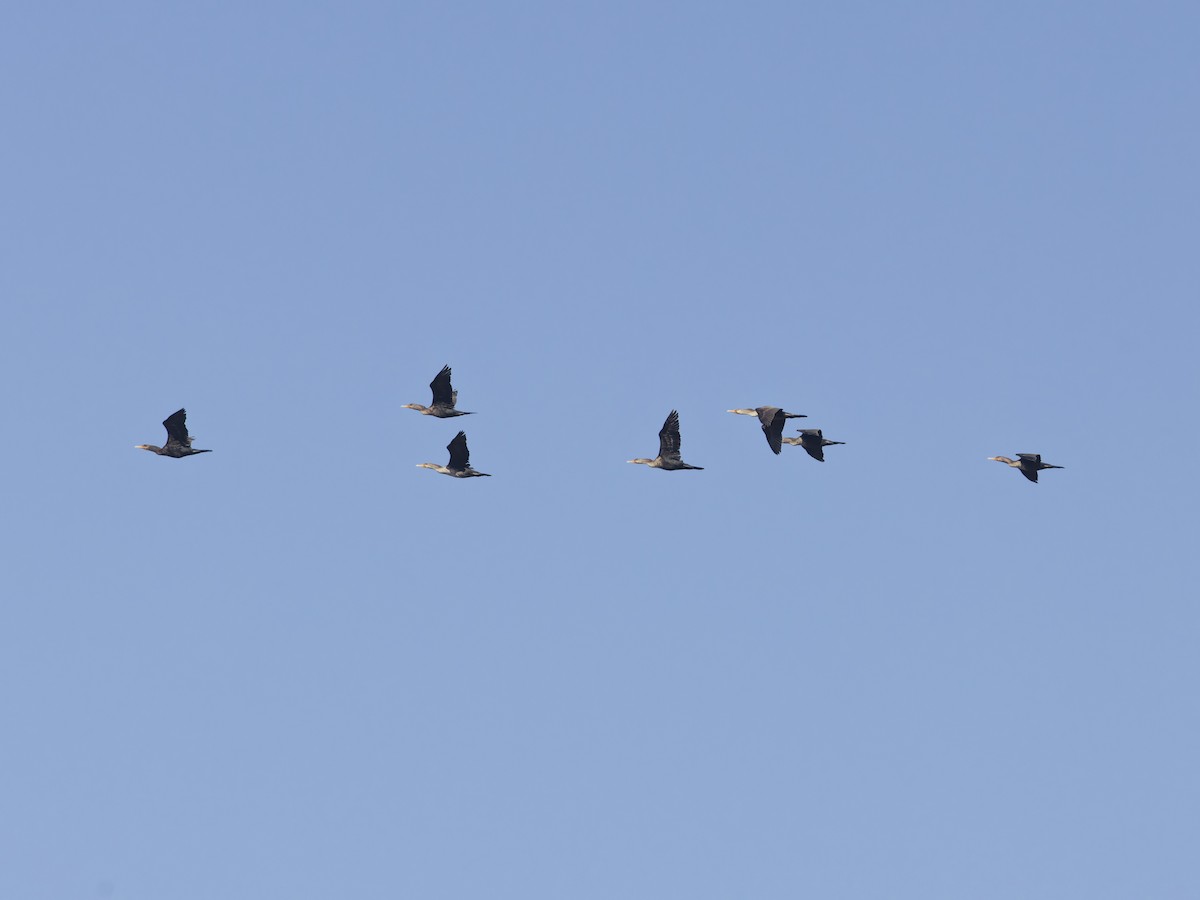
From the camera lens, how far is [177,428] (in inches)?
4604

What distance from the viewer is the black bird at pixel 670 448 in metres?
116

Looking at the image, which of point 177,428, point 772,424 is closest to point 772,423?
point 772,424

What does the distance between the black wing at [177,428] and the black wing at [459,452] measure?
14359 millimetres

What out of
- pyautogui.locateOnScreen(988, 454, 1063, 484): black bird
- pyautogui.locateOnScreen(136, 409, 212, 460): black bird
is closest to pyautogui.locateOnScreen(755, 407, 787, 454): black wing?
pyautogui.locateOnScreen(988, 454, 1063, 484): black bird

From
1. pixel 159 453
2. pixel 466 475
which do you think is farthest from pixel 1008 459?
pixel 159 453

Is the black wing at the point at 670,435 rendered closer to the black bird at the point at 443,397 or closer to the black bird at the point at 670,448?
the black bird at the point at 670,448

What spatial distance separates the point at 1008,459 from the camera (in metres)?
125

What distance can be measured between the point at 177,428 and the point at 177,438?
31.0 inches

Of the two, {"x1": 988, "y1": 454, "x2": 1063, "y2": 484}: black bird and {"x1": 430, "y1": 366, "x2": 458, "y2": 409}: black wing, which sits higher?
{"x1": 430, "y1": 366, "x2": 458, "y2": 409}: black wing

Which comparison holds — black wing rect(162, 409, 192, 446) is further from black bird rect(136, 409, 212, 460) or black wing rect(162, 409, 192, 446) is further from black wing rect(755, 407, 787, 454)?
black wing rect(755, 407, 787, 454)

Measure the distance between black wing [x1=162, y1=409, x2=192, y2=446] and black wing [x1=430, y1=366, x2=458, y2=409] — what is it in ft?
44.9

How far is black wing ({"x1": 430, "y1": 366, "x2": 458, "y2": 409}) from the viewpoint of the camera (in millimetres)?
119375

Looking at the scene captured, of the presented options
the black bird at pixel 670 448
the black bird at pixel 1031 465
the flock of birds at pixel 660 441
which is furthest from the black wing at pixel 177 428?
the black bird at pixel 1031 465

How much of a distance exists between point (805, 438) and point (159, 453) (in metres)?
35.6
